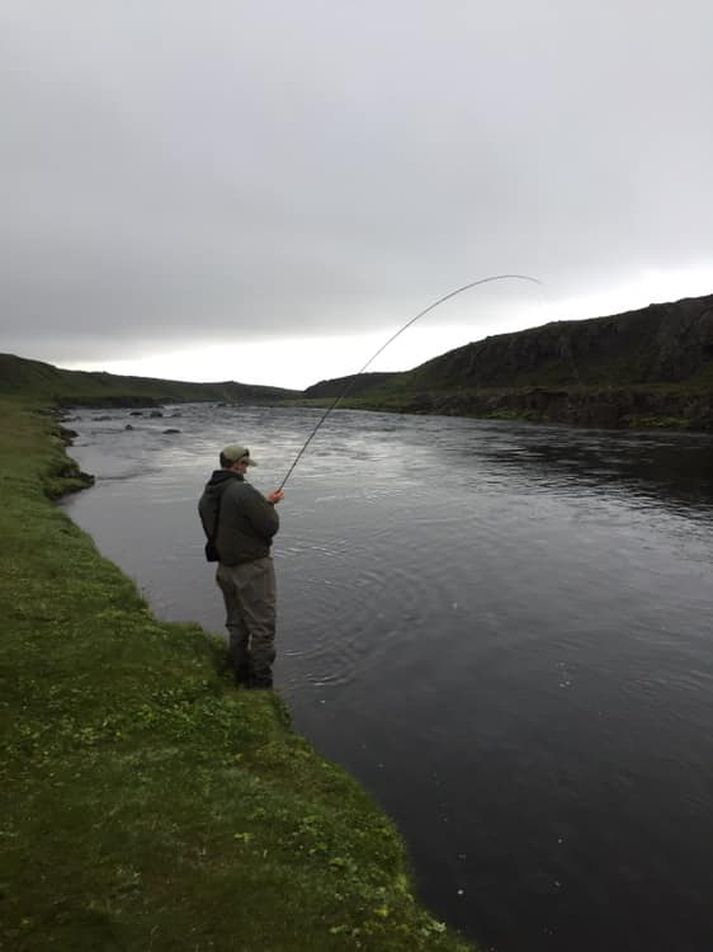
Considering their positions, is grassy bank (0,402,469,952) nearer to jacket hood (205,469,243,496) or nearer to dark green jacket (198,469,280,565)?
dark green jacket (198,469,280,565)

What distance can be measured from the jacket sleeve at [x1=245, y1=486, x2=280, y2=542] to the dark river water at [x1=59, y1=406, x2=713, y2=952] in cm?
333

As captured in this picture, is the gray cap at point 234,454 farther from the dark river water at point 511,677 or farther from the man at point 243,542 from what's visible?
the dark river water at point 511,677

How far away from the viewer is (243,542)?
10547mm

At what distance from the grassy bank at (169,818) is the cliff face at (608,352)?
361 feet

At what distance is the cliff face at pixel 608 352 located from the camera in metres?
116

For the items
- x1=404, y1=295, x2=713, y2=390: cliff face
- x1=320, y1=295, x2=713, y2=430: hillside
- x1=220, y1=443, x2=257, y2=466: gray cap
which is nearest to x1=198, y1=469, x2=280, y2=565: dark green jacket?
x1=220, y1=443, x2=257, y2=466: gray cap

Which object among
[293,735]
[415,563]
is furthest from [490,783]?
[415,563]

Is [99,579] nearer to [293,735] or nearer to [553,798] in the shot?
[293,735]

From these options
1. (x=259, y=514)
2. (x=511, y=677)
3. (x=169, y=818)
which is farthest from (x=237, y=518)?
(x=511, y=677)

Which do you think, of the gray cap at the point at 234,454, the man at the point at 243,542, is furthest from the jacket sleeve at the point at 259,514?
the gray cap at the point at 234,454

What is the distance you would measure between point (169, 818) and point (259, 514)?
14.9 feet

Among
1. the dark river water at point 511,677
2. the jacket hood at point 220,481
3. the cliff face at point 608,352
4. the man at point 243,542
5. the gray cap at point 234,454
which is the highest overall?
the cliff face at point 608,352

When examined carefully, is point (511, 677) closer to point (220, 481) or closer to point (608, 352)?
point (220, 481)

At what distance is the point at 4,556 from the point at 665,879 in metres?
14.3
